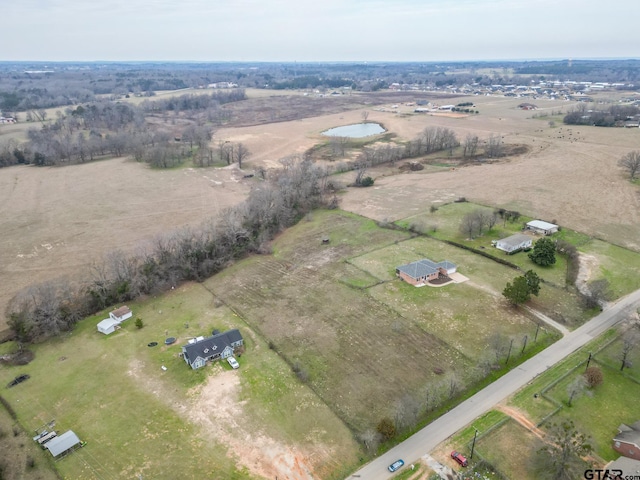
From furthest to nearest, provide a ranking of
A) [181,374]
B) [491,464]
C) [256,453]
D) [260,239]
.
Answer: [260,239]
[181,374]
[256,453]
[491,464]

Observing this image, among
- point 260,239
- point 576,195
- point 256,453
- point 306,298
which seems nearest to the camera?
point 256,453

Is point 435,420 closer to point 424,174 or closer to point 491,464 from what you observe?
point 491,464

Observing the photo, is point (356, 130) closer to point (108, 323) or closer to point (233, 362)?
point (108, 323)

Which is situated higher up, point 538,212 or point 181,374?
point 538,212

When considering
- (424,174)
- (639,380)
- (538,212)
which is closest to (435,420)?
(639,380)

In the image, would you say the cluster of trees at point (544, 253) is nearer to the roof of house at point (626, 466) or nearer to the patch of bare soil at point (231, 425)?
the roof of house at point (626, 466)

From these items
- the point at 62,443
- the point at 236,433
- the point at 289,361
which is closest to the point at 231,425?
the point at 236,433
